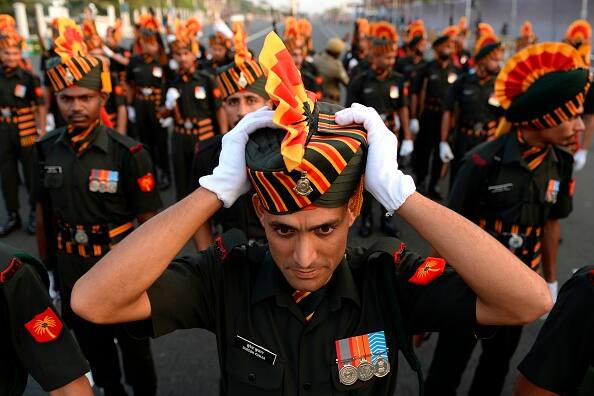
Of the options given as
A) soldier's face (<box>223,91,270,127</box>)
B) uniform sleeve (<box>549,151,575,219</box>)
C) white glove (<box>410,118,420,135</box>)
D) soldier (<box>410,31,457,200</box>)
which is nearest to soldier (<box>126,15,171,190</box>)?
white glove (<box>410,118,420,135</box>)

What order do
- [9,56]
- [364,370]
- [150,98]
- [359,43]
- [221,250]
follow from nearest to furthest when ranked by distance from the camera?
[364,370] < [221,250] < [9,56] < [150,98] < [359,43]

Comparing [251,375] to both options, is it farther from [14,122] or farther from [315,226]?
[14,122]

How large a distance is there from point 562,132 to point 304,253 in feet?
7.15

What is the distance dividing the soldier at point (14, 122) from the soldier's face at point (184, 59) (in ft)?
6.43

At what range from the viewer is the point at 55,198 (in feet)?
10.9

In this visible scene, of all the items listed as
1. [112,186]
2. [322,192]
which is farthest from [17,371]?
[112,186]

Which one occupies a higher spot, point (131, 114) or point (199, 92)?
point (199, 92)

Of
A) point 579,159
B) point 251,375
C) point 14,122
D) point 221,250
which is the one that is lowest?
point 579,159

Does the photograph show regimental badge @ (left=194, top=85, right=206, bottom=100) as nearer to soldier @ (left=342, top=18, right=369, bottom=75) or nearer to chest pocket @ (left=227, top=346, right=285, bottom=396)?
chest pocket @ (left=227, top=346, right=285, bottom=396)

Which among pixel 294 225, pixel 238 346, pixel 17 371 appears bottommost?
pixel 17 371

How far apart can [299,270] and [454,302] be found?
1.78ft

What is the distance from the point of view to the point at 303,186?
1.53 meters

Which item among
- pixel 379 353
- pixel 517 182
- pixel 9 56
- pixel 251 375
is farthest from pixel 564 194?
pixel 9 56

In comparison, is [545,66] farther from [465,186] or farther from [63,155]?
[63,155]
